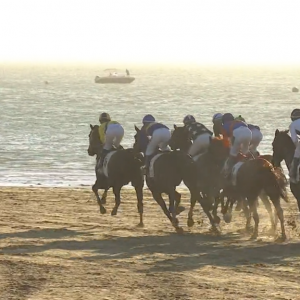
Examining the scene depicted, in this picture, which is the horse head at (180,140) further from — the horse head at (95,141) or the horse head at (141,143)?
the horse head at (95,141)

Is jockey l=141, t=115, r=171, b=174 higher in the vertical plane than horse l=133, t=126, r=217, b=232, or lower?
higher

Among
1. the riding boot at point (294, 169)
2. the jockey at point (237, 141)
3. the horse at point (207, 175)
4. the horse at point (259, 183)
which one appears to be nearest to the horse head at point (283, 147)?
the horse at point (259, 183)

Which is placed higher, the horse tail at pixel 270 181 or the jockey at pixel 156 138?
the jockey at pixel 156 138

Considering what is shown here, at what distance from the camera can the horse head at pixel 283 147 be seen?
18188 mm

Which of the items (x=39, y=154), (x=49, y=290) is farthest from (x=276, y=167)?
(x=39, y=154)

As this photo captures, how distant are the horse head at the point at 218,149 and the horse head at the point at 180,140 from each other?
1.10 metres

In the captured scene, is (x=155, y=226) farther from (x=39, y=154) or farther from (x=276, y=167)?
(x=39, y=154)

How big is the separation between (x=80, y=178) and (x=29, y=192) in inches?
250

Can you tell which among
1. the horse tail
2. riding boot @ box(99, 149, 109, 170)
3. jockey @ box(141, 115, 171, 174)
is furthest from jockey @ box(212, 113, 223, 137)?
the horse tail

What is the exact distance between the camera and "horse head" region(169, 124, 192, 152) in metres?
19.9

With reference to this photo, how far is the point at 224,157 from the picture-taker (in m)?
18.8

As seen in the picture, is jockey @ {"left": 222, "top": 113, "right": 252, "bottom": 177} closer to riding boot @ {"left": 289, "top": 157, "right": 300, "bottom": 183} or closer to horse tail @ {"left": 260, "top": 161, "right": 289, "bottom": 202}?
horse tail @ {"left": 260, "top": 161, "right": 289, "bottom": 202}

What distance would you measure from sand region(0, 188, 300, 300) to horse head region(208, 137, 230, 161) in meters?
1.67

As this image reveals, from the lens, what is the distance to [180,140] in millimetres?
19938
